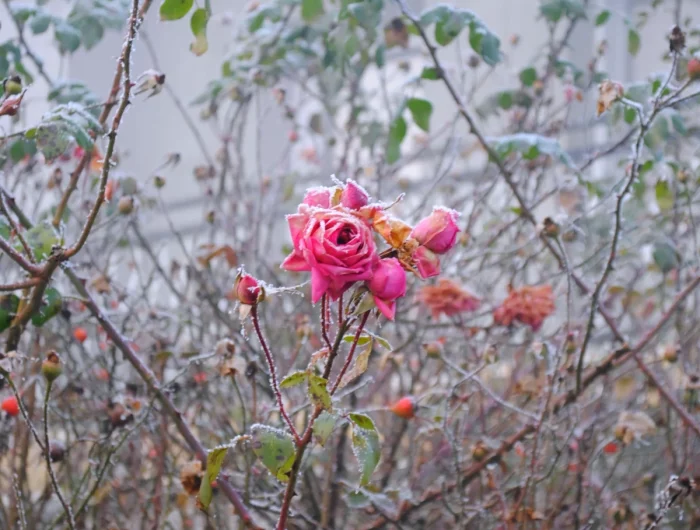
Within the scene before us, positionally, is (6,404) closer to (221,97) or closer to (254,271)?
(254,271)

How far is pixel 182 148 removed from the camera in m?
4.32

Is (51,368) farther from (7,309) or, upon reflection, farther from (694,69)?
(694,69)

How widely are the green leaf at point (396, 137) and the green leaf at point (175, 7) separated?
1.72 ft

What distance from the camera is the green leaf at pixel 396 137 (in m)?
1.17

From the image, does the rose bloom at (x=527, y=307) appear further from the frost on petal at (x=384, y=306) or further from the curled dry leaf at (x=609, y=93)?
the frost on petal at (x=384, y=306)

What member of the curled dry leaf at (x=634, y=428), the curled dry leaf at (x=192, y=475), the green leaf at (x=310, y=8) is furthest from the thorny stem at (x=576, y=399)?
the green leaf at (x=310, y=8)

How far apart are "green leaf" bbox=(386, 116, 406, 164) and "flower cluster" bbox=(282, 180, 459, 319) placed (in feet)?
2.31

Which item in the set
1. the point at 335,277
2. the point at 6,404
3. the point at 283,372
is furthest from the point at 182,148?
the point at 335,277

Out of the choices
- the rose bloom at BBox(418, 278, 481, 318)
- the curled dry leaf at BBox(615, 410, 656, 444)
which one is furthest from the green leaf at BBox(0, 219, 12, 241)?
the curled dry leaf at BBox(615, 410, 656, 444)

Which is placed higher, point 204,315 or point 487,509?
point 204,315

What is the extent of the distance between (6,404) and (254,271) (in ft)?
1.99

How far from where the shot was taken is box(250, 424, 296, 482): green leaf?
0.52 meters

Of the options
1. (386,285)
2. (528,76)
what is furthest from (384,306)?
(528,76)

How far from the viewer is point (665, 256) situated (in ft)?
3.52
